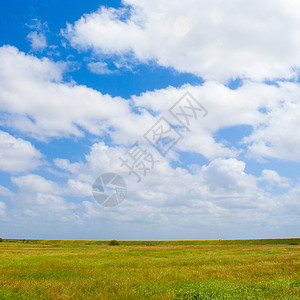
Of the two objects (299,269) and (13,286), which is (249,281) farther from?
(13,286)

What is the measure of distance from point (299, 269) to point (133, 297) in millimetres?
15397

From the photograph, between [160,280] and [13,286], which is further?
[160,280]

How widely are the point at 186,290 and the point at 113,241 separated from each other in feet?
311

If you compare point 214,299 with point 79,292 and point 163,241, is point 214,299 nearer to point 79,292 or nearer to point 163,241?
point 79,292

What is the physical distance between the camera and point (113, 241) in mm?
101938

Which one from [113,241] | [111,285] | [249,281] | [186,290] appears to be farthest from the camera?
[113,241]

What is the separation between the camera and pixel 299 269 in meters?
20.5

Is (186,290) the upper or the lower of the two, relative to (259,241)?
upper

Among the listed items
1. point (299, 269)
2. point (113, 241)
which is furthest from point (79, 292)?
point (113, 241)

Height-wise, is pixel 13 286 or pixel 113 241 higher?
pixel 13 286

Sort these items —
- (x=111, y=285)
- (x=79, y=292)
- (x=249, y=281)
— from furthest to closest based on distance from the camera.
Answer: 1. (x=249, y=281)
2. (x=111, y=285)
3. (x=79, y=292)

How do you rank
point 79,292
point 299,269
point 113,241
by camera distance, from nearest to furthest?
1. point 79,292
2. point 299,269
3. point 113,241

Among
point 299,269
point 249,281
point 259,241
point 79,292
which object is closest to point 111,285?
point 79,292

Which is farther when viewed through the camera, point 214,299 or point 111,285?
point 111,285
